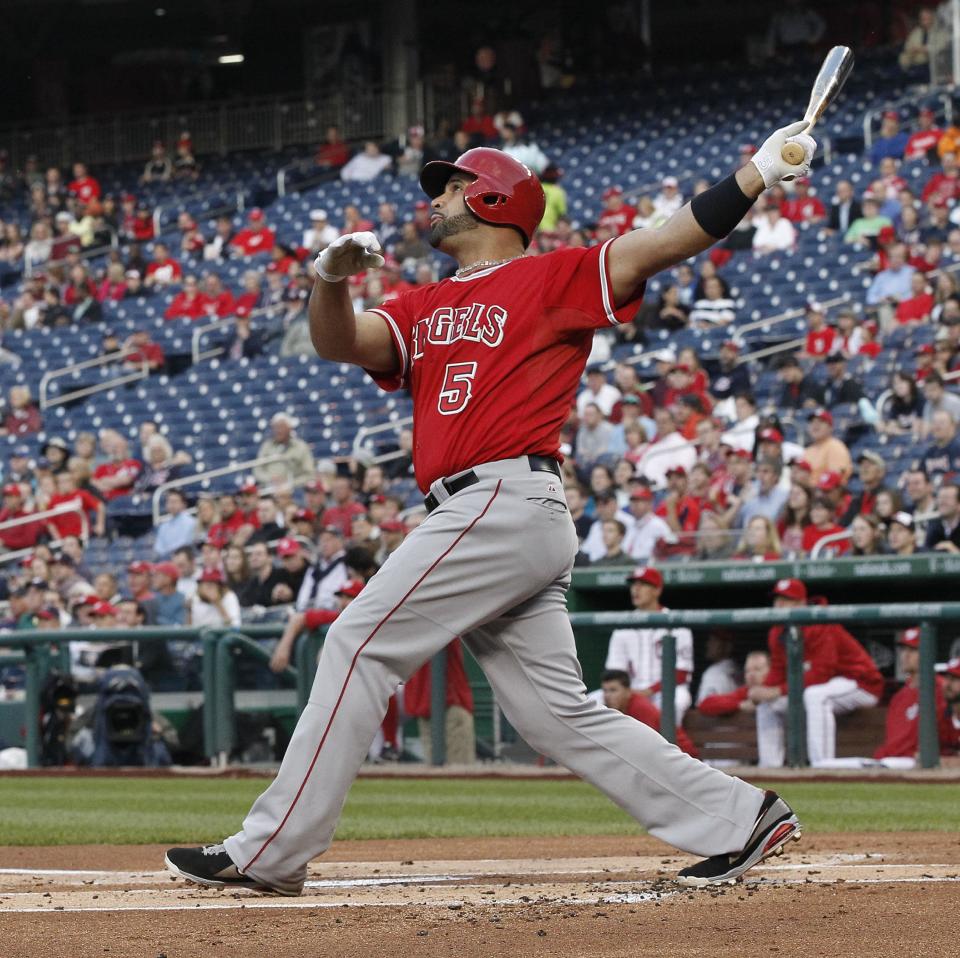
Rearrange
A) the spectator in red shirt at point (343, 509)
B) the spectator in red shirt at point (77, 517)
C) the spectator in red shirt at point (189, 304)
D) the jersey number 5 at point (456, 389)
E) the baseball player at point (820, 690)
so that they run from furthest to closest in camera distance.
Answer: the spectator in red shirt at point (189, 304), the spectator in red shirt at point (77, 517), the spectator in red shirt at point (343, 509), the baseball player at point (820, 690), the jersey number 5 at point (456, 389)

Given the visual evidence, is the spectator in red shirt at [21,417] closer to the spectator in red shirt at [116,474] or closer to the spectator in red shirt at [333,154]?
the spectator in red shirt at [116,474]

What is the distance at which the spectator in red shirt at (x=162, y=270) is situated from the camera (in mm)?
21375

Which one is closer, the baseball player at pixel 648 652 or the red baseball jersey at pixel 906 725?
A: the red baseball jersey at pixel 906 725

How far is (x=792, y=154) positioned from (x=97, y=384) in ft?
54.7

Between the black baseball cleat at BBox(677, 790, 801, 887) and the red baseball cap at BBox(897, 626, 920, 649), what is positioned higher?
the black baseball cleat at BBox(677, 790, 801, 887)

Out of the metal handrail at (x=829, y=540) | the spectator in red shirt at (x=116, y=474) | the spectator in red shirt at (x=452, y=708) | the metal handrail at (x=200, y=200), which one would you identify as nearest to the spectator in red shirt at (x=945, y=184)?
the metal handrail at (x=829, y=540)

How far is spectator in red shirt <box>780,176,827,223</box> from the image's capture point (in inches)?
656

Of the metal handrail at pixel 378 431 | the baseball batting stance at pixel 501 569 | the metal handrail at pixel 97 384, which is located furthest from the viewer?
the metal handrail at pixel 97 384

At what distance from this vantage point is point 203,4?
1021 inches

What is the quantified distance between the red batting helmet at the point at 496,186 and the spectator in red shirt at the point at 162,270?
17296 millimetres

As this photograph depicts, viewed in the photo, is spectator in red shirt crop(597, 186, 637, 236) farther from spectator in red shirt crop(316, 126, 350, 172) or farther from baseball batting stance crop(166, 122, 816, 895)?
baseball batting stance crop(166, 122, 816, 895)

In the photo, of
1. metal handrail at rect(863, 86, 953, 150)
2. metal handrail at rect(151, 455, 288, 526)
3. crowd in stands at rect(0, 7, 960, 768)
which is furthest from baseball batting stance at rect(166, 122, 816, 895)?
metal handrail at rect(863, 86, 953, 150)

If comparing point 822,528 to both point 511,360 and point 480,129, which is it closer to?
point 511,360

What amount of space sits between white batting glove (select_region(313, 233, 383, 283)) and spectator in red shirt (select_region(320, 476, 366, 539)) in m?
9.35
